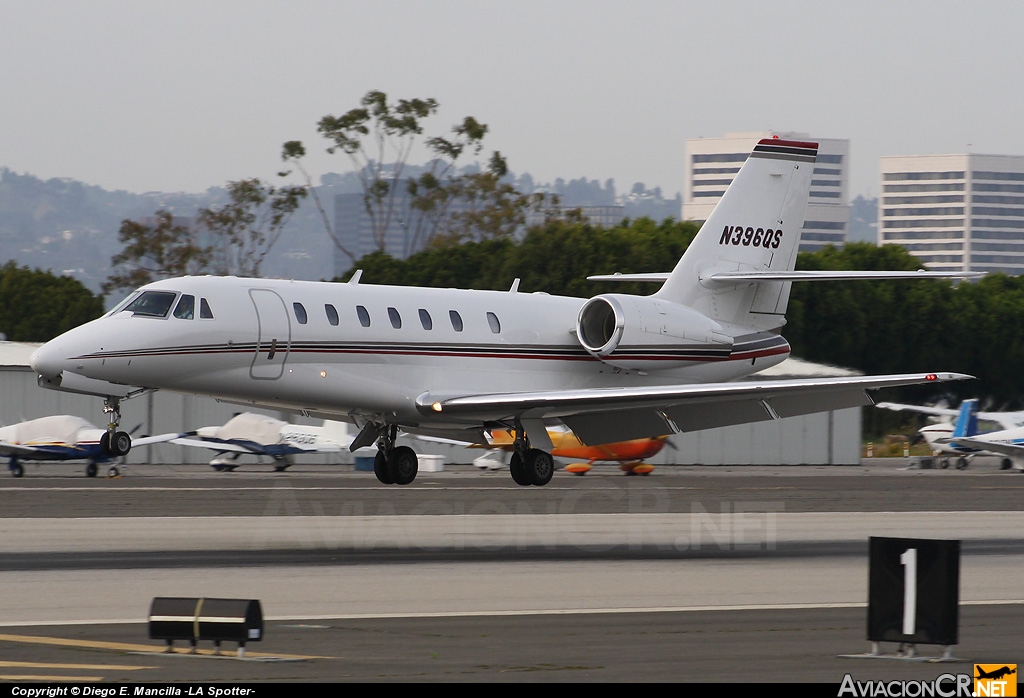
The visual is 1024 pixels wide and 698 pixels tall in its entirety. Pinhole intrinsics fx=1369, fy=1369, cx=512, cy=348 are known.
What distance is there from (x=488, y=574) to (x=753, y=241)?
32.7 feet

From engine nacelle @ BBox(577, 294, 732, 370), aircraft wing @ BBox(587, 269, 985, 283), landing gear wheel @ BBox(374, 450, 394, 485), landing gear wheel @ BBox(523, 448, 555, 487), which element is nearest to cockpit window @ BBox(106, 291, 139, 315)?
landing gear wheel @ BBox(374, 450, 394, 485)

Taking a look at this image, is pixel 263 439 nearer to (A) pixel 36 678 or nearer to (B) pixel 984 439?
(B) pixel 984 439

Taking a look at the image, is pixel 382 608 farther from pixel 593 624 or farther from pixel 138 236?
pixel 138 236

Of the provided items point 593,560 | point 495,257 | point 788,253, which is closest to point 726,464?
point 495,257

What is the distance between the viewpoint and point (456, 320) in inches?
926

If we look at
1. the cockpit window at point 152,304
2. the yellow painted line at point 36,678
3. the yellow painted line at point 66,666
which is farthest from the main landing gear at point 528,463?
the yellow painted line at point 36,678

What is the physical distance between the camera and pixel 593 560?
23203 mm

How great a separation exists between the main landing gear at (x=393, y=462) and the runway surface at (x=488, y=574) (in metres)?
1.36

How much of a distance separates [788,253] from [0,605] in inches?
667

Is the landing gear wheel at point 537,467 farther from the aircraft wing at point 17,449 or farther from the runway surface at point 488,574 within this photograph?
the aircraft wing at point 17,449

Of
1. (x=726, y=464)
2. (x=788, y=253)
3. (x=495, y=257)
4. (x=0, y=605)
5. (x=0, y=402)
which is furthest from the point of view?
(x=495, y=257)

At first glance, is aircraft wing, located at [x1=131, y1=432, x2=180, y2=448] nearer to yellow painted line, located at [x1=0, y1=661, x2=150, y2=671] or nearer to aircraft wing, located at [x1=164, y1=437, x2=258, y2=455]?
aircraft wing, located at [x1=164, y1=437, x2=258, y2=455]

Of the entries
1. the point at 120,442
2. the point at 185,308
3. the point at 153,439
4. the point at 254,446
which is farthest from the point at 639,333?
the point at 153,439

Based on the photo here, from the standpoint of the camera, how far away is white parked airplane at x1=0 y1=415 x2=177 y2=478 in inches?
1679
